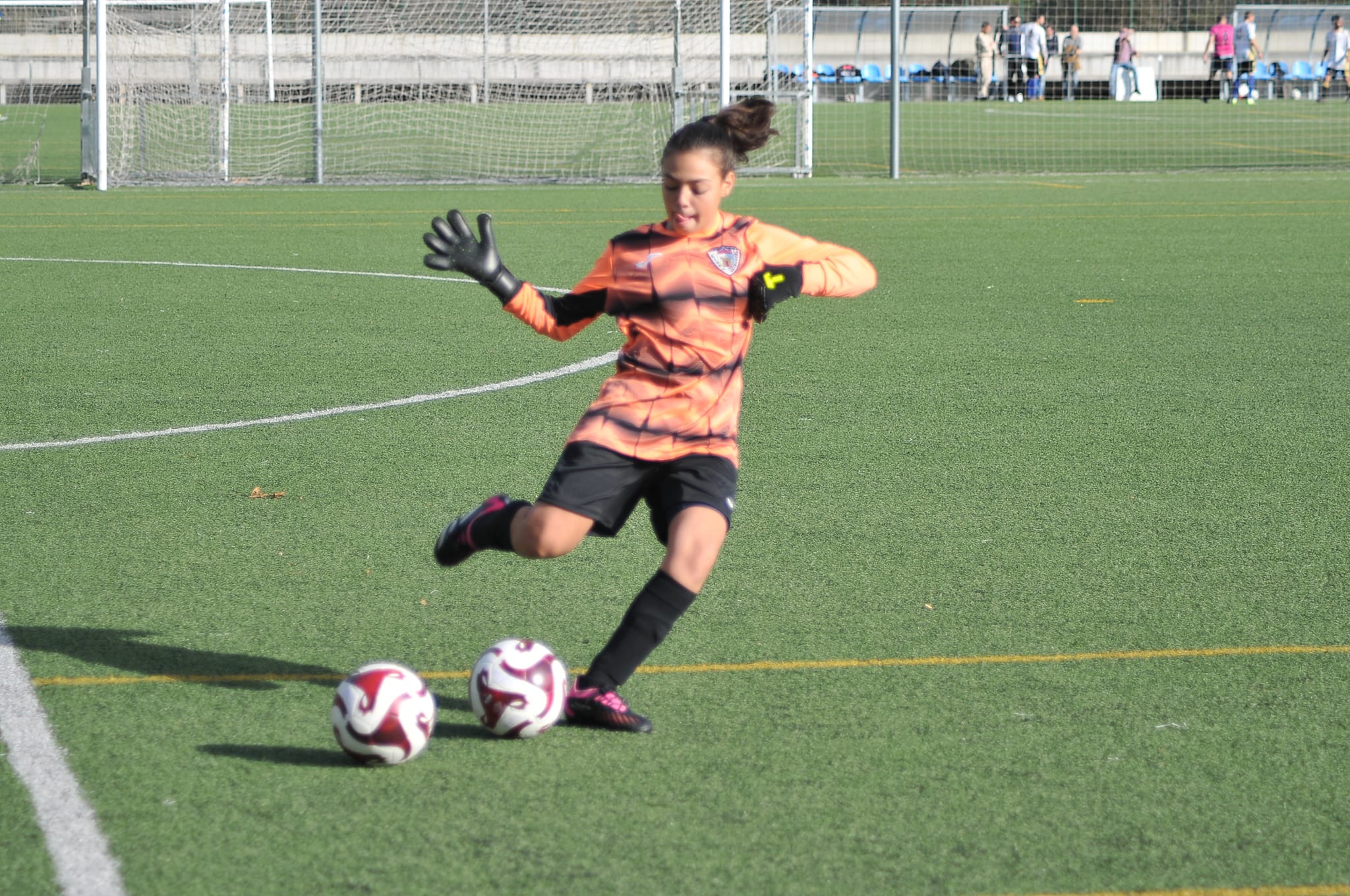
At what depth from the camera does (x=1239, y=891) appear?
9.22 ft

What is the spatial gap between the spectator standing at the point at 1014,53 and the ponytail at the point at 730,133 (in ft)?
112

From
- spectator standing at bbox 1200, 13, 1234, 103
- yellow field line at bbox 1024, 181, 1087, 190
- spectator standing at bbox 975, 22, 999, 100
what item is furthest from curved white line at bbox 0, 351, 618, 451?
spectator standing at bbox 1200, 13, 1234, 103

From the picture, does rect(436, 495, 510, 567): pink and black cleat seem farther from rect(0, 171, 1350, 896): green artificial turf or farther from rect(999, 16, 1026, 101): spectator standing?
rect(999, 16, 1026, 101): spectator standing

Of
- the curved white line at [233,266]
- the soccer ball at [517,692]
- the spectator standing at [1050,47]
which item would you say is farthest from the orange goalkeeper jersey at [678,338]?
the spectator standing at [1050,47]

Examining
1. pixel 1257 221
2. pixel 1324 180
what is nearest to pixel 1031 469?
pixel 1257 221

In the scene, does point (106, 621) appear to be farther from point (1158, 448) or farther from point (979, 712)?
point (1158, 448)

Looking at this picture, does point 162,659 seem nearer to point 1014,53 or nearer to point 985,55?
point 985,55

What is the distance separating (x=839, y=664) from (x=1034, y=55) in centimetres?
3440

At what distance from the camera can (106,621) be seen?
424cm

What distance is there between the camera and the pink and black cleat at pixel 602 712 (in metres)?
3.52

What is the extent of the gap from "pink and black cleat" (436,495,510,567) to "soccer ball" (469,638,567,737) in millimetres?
466

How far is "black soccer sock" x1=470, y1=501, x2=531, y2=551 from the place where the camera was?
387cm

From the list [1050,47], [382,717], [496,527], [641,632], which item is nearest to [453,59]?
[1050,47]

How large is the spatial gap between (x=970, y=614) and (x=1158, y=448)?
7.35 feet
